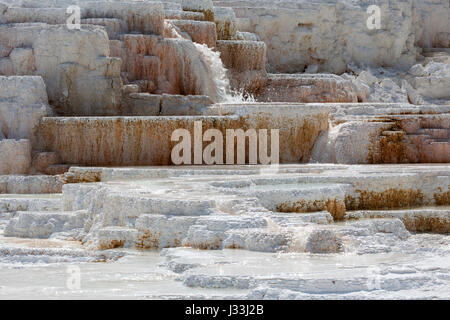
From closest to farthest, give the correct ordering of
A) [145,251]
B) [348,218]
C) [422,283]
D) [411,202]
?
[422,283]
[145,251]
[348,218]
[411,202]

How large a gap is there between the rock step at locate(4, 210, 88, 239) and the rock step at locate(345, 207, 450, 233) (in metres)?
3.51

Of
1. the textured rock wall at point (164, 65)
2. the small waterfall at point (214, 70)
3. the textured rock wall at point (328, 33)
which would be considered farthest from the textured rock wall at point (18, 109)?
the textured rock wall at point (328, 33)

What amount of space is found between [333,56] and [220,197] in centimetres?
1896

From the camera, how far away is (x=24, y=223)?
454 inches

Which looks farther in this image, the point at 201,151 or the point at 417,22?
the point at 417,22

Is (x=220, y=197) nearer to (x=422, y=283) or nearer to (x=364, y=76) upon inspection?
(x=422, y=283)

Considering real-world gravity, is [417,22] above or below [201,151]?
above

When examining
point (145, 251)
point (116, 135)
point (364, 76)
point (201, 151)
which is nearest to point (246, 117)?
point (201, 151)

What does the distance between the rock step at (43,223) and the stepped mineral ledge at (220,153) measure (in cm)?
3
